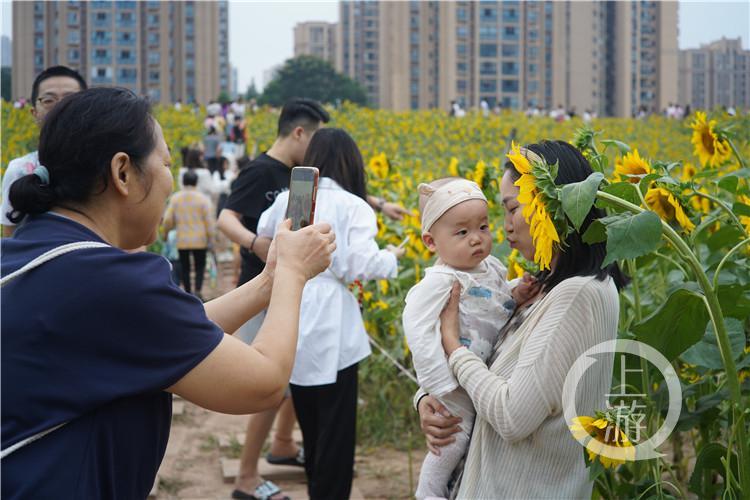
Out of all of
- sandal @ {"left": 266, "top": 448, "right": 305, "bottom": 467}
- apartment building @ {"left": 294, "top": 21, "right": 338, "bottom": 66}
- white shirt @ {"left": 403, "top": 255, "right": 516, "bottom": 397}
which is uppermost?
apartment building @ {"left": 294, "top": 21, "right": 338, "bottom": 66}

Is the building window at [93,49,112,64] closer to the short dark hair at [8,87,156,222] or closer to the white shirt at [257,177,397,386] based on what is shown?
the white shirt at [257,177,397,386]

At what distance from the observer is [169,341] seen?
4.91 ft

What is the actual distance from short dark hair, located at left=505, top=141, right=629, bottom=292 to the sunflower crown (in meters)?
0.15

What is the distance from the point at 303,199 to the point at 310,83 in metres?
77.3

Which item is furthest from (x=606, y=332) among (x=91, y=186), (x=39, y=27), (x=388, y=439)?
(x=39, y=27)

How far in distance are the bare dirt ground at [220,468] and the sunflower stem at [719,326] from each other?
7.14ft

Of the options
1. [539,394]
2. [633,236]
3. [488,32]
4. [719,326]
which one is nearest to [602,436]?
[539,394]

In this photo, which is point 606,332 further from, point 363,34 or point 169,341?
point 363,34

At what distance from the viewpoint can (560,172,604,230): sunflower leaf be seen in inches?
64.4

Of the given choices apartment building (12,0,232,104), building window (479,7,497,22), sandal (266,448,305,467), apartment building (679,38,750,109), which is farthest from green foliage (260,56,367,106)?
sandal (266,448,305,467)

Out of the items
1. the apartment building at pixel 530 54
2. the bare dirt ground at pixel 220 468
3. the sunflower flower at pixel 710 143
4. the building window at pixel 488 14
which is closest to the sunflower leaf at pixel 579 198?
the sunflower flower at pixel 710 143

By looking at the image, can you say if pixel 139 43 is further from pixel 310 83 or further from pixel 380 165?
pixel 380 165

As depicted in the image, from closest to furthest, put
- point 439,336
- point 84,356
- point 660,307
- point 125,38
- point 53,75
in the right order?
1. point 84,356
2. point 660,307
3. point 439,336
4. point 53,75
5. point 125,38

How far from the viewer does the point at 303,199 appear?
192cm
